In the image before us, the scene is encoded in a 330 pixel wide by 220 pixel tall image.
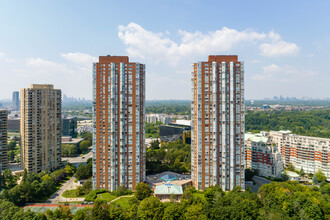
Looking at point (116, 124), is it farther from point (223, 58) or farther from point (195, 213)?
point (223, 58)

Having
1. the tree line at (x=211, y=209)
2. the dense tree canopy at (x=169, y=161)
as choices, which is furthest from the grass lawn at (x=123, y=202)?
the dense tree canopy at (x=169, y=161)

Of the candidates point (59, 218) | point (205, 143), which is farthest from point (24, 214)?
point (205, 143)

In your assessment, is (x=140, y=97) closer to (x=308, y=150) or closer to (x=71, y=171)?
(x=71, y=171)

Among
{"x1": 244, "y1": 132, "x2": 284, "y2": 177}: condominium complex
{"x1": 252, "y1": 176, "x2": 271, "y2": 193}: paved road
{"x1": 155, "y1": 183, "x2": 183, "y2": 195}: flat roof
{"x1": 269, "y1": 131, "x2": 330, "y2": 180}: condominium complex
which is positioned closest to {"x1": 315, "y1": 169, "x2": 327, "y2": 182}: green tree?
{"x1": 269, "y1": 131, "x2": 330, "y2": 180}: condominium complex

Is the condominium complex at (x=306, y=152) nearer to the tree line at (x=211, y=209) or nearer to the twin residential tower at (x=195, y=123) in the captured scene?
the tree line at (x=211, y=209)

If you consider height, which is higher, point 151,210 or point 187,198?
point 151,210

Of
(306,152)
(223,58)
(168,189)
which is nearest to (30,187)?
(168,189)
